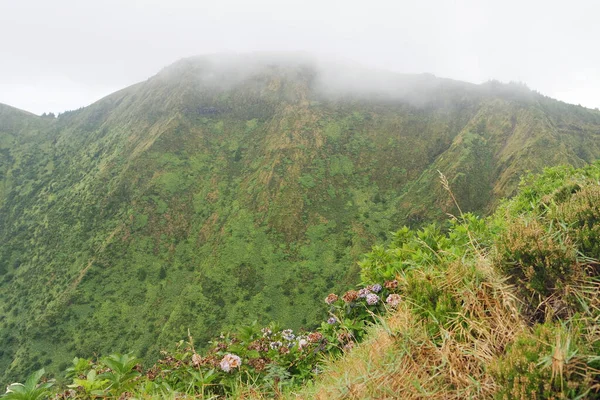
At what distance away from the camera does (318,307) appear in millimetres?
89438

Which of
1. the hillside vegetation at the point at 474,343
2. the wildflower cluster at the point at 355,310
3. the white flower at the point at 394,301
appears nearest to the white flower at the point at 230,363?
the hillside vegetation at the point at 474,343

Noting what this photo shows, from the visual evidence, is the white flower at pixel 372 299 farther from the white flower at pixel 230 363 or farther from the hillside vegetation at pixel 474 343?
the white flower at pixel 230 363

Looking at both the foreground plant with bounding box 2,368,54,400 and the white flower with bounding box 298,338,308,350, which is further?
the white flower with bounding box 298,338,308,350

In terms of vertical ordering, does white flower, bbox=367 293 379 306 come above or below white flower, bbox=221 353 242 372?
above

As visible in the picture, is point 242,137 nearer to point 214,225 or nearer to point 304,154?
point 304,154

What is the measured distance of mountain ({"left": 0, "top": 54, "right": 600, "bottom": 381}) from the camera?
92.9 m

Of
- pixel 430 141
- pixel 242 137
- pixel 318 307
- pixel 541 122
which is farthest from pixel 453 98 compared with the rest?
pixel 318 307

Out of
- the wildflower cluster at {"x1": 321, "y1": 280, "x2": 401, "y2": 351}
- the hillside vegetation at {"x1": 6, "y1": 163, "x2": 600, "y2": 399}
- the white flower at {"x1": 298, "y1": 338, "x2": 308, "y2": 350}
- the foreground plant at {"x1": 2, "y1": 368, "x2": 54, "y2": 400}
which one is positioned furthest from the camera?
the white flower at {"x1": 298, "y1": 338, "x2": 308, "y2": 350}

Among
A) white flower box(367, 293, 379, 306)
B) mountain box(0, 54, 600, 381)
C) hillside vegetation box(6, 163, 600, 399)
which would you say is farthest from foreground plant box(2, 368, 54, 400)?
mountain box(0, 54, 600, 381)

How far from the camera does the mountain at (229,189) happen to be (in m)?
92.9

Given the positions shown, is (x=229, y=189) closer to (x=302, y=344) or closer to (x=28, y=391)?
(x=302, y=344)

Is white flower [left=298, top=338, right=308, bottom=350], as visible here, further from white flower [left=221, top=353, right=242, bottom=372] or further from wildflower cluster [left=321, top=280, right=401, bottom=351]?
white flower [left=221, top=353, right=242, bottom=372]

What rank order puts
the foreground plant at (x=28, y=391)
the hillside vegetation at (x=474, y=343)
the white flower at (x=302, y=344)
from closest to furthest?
the hillside vegetation at (x=474, y=343) < the foreground plant at (x=28, y=391) < the white flower at (x=302, y=344)

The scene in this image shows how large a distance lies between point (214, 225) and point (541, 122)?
109 m
